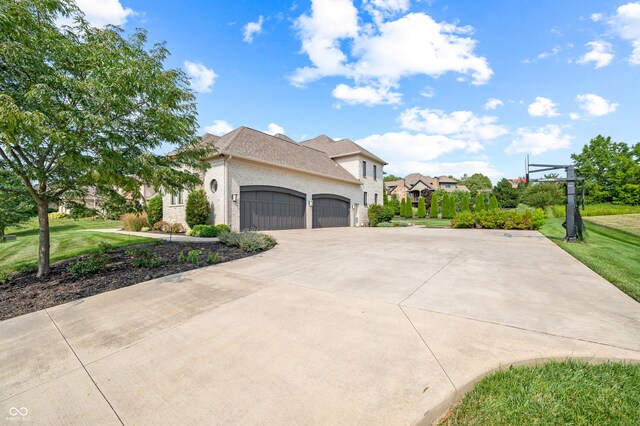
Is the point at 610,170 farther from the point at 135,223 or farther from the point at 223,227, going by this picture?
the point at 135,223

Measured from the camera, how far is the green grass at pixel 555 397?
5.88 feet

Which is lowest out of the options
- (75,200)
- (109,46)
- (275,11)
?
(75,200)

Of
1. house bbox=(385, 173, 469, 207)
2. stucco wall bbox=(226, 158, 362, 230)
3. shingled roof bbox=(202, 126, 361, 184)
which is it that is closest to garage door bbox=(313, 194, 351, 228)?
stucco wall bbox=(226, 158, 362, 230)

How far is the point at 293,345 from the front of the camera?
2725mm

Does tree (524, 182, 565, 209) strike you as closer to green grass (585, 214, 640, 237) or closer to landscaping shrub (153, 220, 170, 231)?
green grass (585, 214, 640, 237)

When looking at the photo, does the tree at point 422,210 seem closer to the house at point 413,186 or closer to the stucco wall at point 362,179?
the stucco wall at point 362,179

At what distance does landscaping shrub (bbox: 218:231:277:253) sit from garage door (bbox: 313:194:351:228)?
10.6m

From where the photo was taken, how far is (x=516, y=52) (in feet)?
35.0

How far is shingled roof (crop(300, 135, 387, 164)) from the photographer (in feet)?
82.4

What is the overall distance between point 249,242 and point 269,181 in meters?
8.14

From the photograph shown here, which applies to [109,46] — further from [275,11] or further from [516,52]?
[516,52]

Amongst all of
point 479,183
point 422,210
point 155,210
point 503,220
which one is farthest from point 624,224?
point 479,183

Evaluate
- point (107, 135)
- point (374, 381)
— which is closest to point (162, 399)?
point (374, 381)

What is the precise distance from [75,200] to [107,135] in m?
3.10
